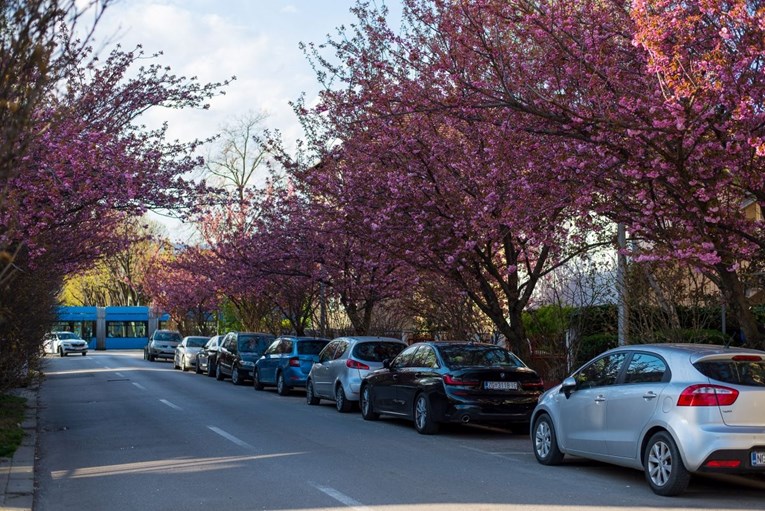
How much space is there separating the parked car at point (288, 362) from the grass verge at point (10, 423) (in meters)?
6.55

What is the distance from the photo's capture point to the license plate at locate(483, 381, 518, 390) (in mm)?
14208

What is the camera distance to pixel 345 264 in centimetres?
2606

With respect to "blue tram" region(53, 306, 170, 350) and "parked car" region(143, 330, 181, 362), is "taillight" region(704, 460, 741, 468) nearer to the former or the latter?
"parked car" region(143, 330, 181, 362)

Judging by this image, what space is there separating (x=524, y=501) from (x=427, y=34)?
10.5 meters

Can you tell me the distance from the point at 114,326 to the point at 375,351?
48.9 metres

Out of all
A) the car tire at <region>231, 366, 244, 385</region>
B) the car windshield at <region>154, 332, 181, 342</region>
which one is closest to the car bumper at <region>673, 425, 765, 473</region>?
the car tire at <region>231, 366, 244, 385</region>

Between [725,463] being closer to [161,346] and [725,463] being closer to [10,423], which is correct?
[10,423]

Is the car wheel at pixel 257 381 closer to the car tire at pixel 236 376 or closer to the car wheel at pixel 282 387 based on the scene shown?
the car wheel at pixel 282 387

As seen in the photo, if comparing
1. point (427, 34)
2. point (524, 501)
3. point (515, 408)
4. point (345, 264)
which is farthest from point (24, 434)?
point (345, 264)

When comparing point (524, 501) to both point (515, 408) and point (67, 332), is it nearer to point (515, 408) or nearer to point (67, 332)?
point (515, 408)

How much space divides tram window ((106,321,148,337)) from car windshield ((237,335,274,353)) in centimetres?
3705

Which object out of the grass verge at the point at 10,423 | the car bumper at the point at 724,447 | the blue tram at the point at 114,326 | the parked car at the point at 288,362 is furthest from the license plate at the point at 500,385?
the blue tram at the point at 114,326

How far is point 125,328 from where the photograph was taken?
212 feet

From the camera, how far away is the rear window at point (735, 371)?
9.08 m
